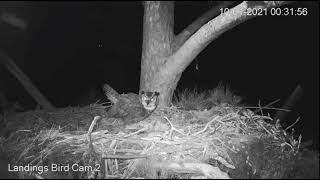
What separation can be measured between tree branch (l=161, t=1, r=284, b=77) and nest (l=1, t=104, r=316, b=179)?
69 centimetres

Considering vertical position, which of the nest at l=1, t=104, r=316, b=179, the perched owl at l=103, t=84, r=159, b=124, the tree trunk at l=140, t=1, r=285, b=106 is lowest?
the nest at l=1, t=104, r=316, b=179

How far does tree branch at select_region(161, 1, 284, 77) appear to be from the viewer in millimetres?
3596

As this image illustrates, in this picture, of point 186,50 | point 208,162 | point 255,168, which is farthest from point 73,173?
point 186,50

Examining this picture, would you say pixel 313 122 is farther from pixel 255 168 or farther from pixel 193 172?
pixel 193 172

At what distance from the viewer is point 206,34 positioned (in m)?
3.86

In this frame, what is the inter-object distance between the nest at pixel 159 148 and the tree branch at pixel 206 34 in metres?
0.69

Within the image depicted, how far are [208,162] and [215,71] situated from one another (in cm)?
361

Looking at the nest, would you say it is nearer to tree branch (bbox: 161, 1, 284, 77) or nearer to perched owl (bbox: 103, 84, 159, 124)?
perched owl (bbox: 103, 84, 159, 124)

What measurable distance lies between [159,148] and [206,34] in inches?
58.8

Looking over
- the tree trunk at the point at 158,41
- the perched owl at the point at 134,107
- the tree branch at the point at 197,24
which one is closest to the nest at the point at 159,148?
the perched owl at the point at 134,107

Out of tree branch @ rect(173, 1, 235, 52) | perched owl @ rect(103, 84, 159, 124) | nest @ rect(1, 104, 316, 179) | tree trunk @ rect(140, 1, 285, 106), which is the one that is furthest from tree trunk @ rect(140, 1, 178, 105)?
nest @ rect(1, 104, 316, 179)

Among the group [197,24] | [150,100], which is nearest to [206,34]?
[197,24]

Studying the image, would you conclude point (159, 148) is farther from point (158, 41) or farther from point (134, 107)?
point (158, 41)

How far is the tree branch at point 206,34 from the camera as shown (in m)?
3.60
